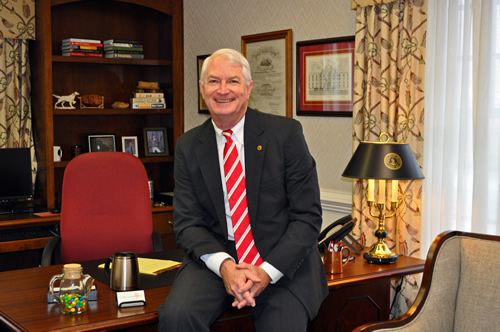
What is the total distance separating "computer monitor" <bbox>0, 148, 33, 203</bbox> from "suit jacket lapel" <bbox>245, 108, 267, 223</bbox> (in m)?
2.50

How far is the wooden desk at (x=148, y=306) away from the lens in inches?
81.9

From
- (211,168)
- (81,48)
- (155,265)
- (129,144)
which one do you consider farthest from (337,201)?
(81,48)

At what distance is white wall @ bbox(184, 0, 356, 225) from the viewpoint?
390cm

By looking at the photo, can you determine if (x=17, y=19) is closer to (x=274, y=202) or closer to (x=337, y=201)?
(x=337, y=201)

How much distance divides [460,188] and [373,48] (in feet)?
2.95

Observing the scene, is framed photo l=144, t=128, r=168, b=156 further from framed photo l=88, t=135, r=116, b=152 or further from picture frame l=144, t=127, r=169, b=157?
framed photo l=88, t=135, r=116, b=152

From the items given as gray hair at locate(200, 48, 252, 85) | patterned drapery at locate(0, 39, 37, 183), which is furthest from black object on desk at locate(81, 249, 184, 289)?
patterned drapery at locate(0, 39, 37, 183)

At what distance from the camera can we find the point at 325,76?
401 centimetres

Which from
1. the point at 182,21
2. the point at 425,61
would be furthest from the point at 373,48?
the point at 182,21

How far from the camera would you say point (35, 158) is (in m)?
4.71

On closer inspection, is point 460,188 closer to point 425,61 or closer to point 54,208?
point 425,61

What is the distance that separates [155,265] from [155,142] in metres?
2.61

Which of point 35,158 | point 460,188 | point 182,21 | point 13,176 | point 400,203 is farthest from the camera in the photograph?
point 182,21

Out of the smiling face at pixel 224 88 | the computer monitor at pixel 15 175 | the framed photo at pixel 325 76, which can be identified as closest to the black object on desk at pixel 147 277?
the smiling face at pixel 224 88
